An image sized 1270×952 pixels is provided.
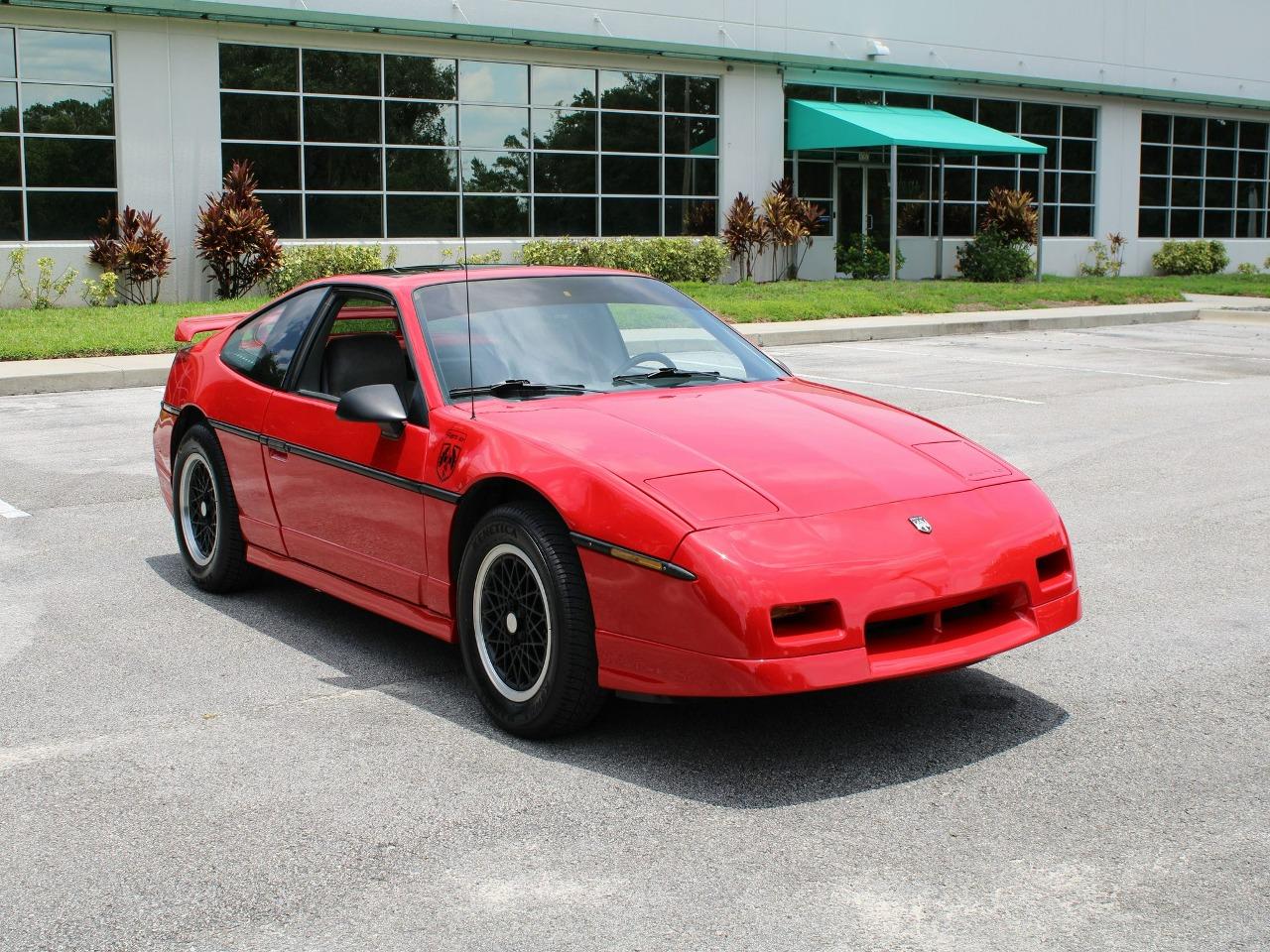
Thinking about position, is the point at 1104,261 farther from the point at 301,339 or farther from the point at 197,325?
the point at 301,339

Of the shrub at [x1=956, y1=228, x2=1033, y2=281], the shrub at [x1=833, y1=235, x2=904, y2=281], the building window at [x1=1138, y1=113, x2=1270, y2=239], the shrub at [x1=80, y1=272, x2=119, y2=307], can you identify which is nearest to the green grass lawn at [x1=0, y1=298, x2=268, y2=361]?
the shrub at [x1=80, y1=272, x2=119, y2=307]

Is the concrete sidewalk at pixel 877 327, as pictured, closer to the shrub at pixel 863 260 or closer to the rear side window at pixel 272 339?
the shrub at pixel 863 260

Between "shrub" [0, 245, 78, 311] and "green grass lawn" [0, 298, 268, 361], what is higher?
"shrub" [0, 245, 78, 311]

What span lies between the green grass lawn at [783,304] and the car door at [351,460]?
12.1 m

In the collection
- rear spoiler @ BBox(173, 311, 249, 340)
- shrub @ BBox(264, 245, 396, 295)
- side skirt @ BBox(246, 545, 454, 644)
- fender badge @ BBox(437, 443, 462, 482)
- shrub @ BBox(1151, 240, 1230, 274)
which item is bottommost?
side skirt @ BBox(246, 545, 454, 644)

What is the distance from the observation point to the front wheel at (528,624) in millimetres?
4527

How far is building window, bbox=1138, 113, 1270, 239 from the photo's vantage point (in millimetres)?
39812

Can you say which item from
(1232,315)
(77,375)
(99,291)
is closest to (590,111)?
(99,291)

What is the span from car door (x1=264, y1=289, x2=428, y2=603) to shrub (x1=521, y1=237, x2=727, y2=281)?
69.0ft

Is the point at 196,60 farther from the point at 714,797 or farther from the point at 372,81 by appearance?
the point at 714,797

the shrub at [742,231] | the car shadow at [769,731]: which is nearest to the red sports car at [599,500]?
the car shadow at [769,731]

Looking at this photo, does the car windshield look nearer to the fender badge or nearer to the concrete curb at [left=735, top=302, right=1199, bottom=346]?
the fender badge

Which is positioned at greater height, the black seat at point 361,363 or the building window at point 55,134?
the building window at point 55,134

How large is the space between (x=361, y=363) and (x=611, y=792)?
241 cm
